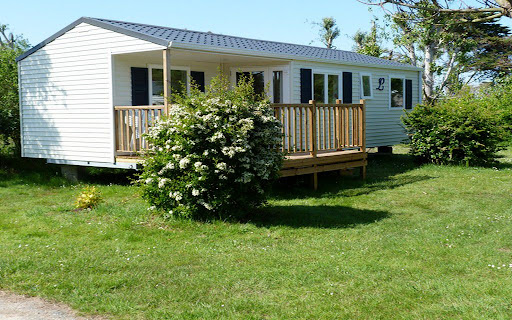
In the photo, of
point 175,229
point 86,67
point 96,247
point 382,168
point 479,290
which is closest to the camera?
point 479,290

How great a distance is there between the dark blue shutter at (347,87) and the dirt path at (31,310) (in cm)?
1103

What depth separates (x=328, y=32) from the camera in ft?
129

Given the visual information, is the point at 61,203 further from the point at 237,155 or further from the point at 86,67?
the point at 237,155

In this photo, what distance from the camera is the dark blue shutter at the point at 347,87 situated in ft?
47.4

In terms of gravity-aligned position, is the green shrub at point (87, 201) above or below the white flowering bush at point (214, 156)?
below

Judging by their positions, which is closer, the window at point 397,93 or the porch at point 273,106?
the porch at point 273,106

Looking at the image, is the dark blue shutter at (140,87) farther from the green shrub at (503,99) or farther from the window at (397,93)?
the green shrub at (503,99)

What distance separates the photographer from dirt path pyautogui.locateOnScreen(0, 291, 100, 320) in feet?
14.1

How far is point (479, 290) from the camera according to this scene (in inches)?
189

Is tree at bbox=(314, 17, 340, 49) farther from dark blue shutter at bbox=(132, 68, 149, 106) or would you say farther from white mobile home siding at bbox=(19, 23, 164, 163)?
white mobile home siding at bbox=(19, 23, 164, 163)

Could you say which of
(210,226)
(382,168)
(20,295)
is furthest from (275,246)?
(382,168)

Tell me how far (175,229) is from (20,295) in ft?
8.79

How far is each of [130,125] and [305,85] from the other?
14.7 feet

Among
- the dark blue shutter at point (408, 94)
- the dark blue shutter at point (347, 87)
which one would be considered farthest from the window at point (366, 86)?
the dark blue shutter at point (408, 94)
